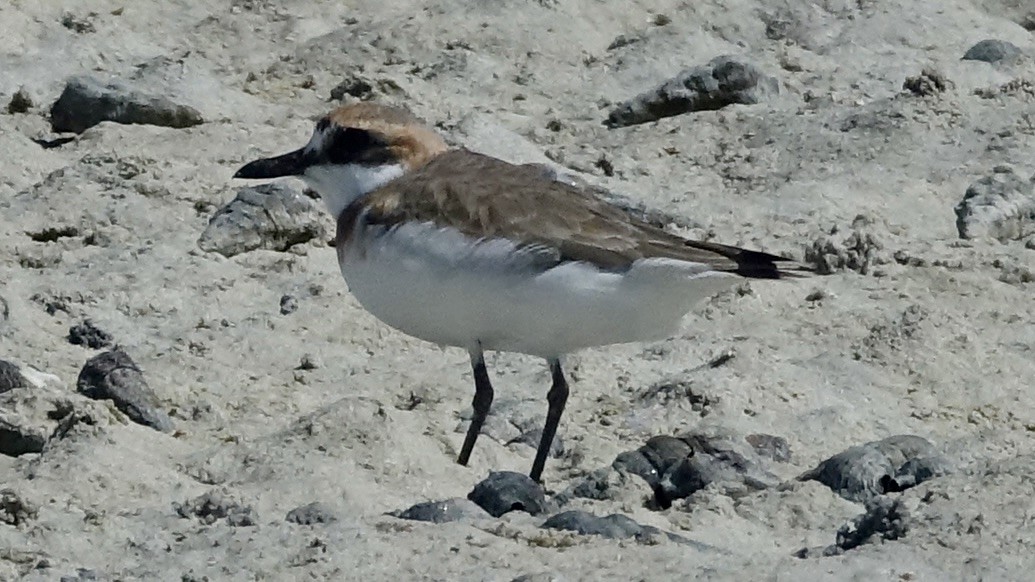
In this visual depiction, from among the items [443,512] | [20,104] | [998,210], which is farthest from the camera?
[20,104]

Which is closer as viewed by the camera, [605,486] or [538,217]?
[605,486]

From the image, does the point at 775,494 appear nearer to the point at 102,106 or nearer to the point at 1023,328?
the point at 1023,328

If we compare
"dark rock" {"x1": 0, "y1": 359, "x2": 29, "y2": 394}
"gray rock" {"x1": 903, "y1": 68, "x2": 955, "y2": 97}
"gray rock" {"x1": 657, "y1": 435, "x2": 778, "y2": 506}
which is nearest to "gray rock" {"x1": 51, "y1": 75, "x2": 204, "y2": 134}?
"dark rock" {"x1": 0, "y1": 359, "x2": 29, "y2": 394}

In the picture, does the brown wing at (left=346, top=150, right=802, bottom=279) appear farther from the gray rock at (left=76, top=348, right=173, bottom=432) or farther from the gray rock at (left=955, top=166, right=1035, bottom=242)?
the gray rock at (left=955, top=166, right=1035, bottom=242)

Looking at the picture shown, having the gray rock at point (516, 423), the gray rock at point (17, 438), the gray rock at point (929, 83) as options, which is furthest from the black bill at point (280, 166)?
the gray rock at point (929, 83)

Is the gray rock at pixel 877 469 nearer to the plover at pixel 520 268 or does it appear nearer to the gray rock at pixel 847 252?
the plover at pixel 520 268

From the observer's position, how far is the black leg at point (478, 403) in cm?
517

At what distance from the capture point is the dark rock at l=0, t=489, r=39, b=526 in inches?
169

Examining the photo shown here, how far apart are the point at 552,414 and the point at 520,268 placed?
424mm

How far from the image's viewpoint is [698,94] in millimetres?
7500

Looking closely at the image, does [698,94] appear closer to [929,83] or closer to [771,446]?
[929,83]

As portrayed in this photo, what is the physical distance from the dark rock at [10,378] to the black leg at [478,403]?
1.14 meters

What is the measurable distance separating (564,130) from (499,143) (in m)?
0.34

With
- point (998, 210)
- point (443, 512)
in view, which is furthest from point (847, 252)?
point (443, 512)
